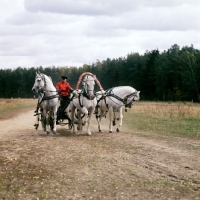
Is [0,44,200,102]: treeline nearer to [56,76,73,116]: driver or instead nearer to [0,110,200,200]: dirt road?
[56,76,73,116]: driver

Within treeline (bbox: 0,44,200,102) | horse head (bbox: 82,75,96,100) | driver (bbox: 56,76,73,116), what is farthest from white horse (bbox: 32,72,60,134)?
treeline (bbox: 0,44,200,102)

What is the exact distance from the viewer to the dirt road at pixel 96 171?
693cm

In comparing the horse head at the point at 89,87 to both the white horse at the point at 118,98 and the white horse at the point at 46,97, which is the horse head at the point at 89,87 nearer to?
the white horse at the point at 46,97

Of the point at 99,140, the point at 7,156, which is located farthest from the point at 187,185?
the point at 99,140

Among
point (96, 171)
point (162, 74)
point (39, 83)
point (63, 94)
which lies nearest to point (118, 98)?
point (63, 94)

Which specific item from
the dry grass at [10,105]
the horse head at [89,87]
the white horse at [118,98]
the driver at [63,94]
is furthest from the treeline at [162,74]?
the horse head at [89,87]

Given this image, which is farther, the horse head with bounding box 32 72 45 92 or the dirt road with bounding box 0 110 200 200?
the horse head with bounding box 32 72 45 92

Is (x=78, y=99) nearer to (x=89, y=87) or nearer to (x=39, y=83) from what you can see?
(x=89, y=87)

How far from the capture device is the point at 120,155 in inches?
388

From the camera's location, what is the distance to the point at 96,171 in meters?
8.25

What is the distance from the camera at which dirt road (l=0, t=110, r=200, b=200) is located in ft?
22.7

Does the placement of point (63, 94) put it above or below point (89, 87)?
below

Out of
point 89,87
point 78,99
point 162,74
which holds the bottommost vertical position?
point 78,99

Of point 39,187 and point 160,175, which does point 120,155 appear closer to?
point 160,175
